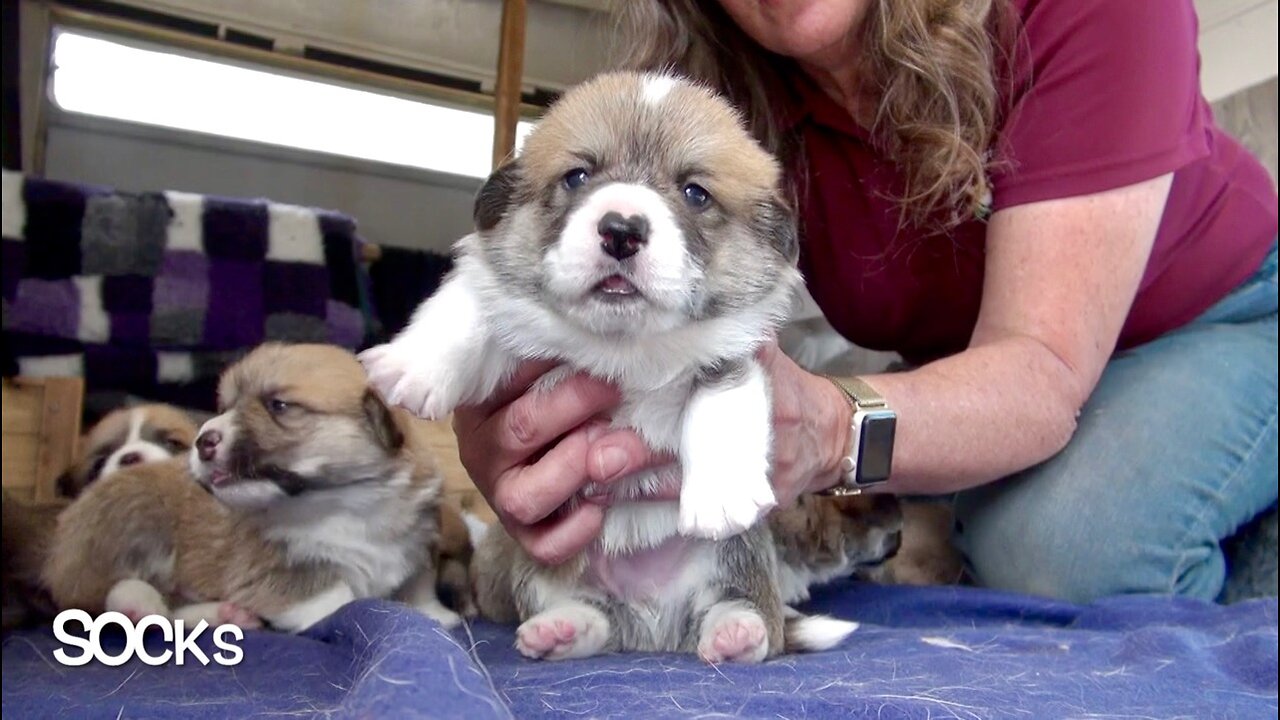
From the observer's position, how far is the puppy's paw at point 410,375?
120 cm

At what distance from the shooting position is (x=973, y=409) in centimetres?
160

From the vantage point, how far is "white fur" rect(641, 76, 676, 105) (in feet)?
4.16

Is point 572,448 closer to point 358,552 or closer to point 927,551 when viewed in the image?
point 358,552

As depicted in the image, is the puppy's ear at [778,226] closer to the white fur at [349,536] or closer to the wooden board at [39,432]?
the white fur at [349,536]

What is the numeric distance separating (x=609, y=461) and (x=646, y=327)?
0.19 m

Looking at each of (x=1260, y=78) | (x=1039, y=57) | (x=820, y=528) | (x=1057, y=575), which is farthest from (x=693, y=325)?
(x=1260, y=78)

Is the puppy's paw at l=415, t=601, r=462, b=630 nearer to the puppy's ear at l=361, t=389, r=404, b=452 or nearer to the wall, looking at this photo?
the puppy's ear at l=361, t=389, r=404, b=452

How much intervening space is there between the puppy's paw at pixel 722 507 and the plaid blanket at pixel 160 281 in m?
0.42

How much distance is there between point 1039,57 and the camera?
67.5 inches

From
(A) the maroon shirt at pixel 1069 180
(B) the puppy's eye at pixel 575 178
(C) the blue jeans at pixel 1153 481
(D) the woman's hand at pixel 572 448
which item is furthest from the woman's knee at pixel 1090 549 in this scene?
(B) the puppy's eye at pixel 575 178

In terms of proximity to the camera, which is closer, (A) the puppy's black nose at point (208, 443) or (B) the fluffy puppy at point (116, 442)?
(B) the fluffy puppy at point (116, 442)

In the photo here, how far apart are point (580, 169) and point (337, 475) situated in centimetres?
59

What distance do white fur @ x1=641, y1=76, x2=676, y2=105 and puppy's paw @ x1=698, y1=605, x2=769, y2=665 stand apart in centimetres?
65

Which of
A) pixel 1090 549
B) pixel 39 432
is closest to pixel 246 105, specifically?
pixel 39 432
